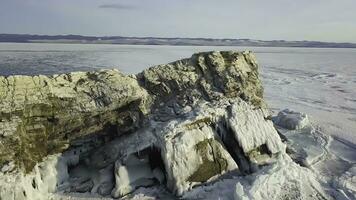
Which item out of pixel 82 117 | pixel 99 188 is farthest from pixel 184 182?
pixel 82 117

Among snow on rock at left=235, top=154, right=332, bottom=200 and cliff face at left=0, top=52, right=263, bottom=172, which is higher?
cliff face at left=0, top=52, right=263, bottom=172

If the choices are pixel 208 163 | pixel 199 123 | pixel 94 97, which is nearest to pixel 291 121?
pixel 199 123

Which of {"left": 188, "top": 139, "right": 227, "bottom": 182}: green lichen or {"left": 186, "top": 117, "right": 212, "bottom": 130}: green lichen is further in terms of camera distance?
{"left": 186, "top": 117, "right": 212, "bottom": 130}: green lichen

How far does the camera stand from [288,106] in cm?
2002

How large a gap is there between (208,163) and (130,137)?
204cm

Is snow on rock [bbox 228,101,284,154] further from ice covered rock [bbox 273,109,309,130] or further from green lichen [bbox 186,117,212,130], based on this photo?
ice covered rock [bbox 273,109,309,130]

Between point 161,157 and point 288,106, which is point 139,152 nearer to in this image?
point 161,157

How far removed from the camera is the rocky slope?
9383 mm

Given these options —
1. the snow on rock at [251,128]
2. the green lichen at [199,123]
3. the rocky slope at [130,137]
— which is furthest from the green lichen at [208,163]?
the snow on rock at [251,128]

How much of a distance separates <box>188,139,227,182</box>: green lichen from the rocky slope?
0.02m

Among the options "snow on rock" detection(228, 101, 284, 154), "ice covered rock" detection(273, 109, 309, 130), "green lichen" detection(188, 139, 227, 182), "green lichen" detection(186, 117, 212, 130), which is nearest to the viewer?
"green lichen" detection(188, 139, 227, 182)

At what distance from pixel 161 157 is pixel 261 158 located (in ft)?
8.91

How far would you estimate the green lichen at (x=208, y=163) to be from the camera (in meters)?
9.82

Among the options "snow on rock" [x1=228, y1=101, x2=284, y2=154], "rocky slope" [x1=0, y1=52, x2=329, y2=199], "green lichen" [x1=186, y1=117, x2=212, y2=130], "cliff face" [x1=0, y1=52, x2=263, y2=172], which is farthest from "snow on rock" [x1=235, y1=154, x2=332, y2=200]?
"cliff face" [x1=0, y1=52, x2=263, y2=172]
